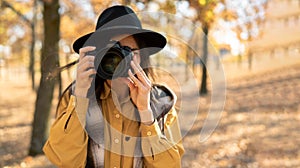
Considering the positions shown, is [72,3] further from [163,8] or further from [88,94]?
[88,94]

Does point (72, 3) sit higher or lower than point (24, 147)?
higher

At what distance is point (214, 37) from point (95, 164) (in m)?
12.6

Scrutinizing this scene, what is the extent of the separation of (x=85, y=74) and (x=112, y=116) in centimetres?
21

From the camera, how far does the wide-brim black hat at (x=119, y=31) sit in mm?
1650

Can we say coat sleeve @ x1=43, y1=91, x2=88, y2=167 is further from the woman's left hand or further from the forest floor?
the forest floor

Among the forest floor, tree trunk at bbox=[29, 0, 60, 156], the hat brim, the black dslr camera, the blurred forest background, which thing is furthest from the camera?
the forest floor

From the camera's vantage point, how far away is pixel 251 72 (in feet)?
88.3

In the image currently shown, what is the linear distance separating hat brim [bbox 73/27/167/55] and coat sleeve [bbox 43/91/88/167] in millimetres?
264

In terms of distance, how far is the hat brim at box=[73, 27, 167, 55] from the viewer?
1647mm

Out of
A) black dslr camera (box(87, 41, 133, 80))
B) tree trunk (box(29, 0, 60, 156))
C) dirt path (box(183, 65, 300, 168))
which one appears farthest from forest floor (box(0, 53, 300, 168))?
black dslr camera (box(87, 41, 133, 80))

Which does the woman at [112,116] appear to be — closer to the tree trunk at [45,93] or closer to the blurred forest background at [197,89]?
the blurred forest background at [197,89]

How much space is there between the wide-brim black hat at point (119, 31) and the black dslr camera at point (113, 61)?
101mm

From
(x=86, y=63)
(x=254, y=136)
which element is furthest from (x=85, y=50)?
(x=254, y=136)

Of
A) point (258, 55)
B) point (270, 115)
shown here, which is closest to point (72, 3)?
point (270, 115)
